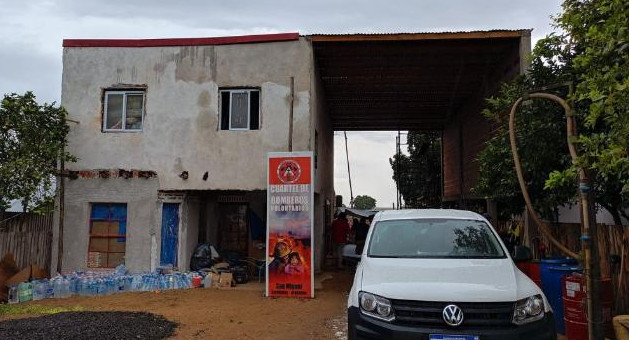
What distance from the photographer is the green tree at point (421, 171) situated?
29.8m

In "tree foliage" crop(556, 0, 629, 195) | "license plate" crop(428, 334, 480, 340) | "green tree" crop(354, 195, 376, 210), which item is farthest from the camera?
"green tree" crop(354, 195, 376, 210)

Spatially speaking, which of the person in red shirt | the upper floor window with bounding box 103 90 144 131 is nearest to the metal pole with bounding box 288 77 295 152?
the upper floor window with bounding box 103 90 144 131

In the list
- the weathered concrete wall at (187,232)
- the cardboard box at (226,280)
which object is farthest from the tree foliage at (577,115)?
the weathered concrete wall at (187,232)

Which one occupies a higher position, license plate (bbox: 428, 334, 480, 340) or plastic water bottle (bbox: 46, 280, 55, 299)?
license plate (bbox: 428, 334, 480, 340)

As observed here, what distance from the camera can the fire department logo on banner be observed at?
421 inches

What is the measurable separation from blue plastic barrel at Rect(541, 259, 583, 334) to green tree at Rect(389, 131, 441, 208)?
21629mm

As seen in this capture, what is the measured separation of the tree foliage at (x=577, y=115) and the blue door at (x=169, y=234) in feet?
24.2

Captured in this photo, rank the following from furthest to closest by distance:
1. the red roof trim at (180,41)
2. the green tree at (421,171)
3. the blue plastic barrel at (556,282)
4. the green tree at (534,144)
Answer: the green tree at (421,171), the red roof trim at (180,41), the green tree at (534,144), the blue plastic barrel at (556,282)

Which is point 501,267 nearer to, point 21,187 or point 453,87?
point 21,187

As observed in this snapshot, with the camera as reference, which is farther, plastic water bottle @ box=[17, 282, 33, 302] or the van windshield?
plastic water bottle @ box=[17, 282, 33, 302]

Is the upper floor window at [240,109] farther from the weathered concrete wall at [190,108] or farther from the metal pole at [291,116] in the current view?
the metal pole at [291,116]

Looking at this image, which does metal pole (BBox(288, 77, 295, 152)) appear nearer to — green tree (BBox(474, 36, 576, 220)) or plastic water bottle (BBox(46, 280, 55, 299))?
green tree (BBox(474, 36, 576, 220))

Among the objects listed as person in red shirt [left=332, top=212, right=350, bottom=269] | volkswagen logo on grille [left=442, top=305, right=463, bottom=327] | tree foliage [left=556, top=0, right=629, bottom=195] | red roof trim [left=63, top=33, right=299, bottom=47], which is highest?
red roof trim [left=63, top=33, right=299, bottom=47]

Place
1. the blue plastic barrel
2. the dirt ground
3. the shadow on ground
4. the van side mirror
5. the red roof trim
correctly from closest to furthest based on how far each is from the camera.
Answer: the van side mirror → the shadow on ground → the blue plastic barrel → the dirt ground → the red roof trim
